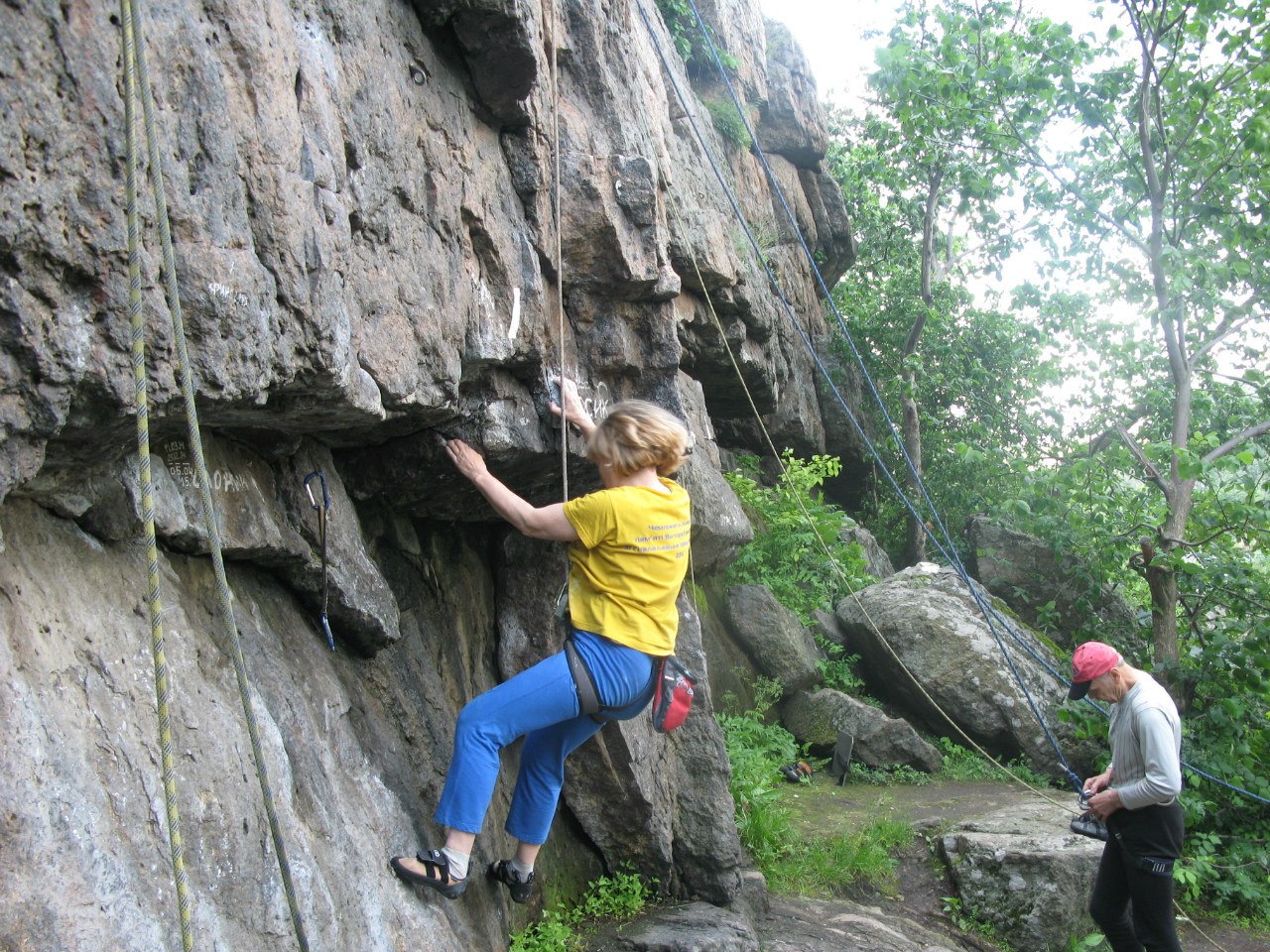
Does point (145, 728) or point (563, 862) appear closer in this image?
point (145, 728)

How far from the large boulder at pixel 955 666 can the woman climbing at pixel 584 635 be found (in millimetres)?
5383

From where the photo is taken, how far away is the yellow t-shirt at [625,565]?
411cm

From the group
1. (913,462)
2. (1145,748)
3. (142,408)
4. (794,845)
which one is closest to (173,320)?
(142,408)

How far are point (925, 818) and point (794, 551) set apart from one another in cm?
338

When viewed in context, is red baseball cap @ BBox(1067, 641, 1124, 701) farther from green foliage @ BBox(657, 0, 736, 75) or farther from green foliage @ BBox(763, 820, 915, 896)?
green foliage @ BBox(657, 0, 736, 75)

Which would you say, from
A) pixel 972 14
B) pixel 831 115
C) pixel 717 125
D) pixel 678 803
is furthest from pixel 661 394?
pixel 831 115

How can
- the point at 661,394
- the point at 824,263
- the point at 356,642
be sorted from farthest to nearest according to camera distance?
the point at 824,263 → the point at 661,394 → the point at 356,642

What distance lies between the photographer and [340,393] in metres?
3.44

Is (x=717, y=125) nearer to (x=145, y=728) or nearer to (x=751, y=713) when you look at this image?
(x=751, y=713)

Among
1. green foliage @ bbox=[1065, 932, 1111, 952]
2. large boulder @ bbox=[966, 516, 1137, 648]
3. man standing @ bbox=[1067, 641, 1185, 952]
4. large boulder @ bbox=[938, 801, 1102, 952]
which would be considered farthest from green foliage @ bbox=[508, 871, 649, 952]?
large boulder @ bbox=[966, 516, 1137, 648]

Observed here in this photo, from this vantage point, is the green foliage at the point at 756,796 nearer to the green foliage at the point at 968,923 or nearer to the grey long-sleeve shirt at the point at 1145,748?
the green foliage at the point at 968,923

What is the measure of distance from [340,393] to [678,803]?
3.33 metres

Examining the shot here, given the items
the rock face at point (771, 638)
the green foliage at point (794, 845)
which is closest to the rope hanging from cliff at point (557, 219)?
the green foliage at point (794, 845)

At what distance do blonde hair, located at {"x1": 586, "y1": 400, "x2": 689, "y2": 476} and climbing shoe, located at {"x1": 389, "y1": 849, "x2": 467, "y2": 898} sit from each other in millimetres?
1721
